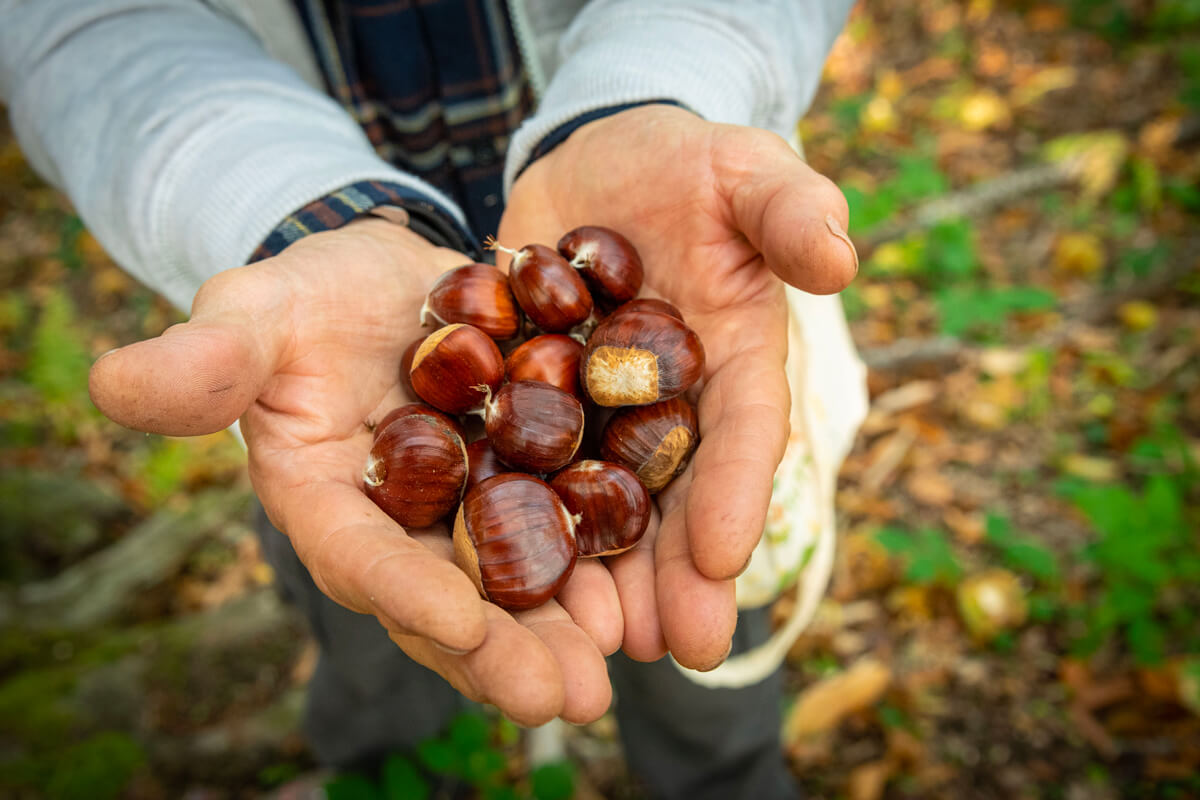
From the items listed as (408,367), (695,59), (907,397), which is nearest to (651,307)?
(408,367)

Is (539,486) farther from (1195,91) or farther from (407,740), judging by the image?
(1195,91)

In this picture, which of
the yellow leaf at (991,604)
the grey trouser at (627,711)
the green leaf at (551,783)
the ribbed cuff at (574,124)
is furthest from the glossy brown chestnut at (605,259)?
the yellow leaf at (991,604)

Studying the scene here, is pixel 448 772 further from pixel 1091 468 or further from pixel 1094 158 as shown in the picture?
pixel 1094 158

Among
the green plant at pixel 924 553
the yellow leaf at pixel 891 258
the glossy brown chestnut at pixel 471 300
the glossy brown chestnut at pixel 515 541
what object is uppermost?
the glossy brown chestnut at pixel 471 300

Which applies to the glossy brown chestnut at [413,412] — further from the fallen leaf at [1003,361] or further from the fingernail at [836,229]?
the fallen leaf at [1003,361]

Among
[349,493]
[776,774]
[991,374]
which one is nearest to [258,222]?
[349,493]

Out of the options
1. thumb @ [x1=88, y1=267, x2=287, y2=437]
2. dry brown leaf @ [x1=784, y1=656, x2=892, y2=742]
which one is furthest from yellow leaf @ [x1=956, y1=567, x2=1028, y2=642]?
thumb @ [x1=88, y1=267, x2=287, y2=437]

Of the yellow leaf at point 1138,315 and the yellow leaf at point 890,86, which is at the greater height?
the yellow leaf at point 890,86
